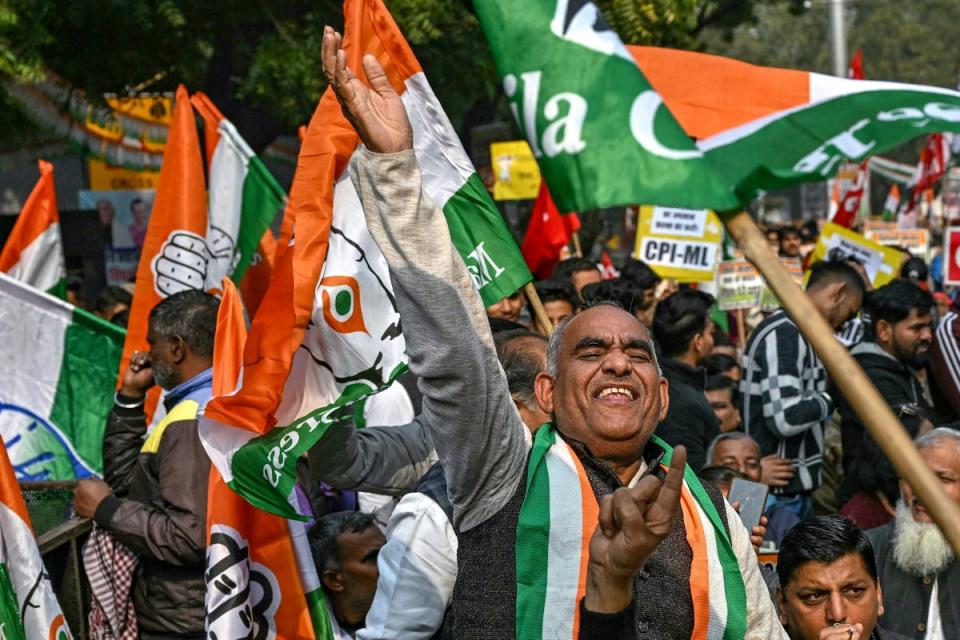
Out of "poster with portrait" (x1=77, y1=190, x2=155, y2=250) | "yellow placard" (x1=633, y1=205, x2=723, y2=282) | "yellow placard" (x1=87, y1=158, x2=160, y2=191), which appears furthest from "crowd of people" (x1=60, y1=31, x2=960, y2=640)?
"yellow placard" (x1=87, y1=158, x2=160, y2=191)

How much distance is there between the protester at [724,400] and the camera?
8.02 meters

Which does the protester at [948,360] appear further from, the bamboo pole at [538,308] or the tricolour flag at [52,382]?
the tricolour flag at [52,382]

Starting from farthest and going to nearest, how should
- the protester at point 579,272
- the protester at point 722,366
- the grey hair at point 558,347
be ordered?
the protester at point 722,366
the protester at point 579,272
the grey hair at point 558,347

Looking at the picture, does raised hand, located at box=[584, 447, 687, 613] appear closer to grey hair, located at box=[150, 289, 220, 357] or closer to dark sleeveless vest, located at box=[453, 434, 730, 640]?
dark sleeveless vest, located at box=[453, 434, 730, 640]

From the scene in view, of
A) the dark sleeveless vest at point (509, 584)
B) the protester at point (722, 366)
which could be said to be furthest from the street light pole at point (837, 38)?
the dark sleeveless vest at point (509, 584)

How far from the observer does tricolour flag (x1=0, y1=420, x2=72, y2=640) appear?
4.43 metres

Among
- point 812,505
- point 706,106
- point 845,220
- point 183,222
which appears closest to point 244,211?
point 183,222

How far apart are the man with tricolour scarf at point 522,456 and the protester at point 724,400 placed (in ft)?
14.5

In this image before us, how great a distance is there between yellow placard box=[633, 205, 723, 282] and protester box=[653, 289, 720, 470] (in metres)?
4.45

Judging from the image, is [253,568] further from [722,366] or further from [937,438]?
[722,366]

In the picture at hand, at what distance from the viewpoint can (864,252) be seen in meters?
12.3

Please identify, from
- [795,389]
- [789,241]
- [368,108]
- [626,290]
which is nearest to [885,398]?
[795,389]

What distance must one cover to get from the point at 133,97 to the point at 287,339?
857 centimetres

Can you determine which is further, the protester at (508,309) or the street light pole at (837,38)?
the street light pole at (837,38)
